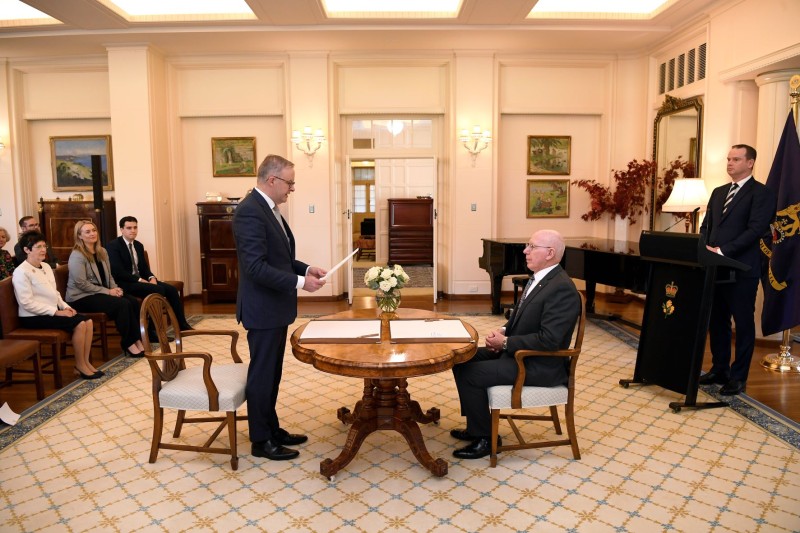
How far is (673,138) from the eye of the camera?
7980 millimetres

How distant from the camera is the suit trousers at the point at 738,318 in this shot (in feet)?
15.2

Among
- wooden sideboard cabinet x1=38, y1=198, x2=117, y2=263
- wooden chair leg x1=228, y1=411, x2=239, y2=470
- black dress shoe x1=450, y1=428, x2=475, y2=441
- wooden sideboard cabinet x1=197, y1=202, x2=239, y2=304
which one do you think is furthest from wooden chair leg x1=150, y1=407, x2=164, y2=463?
wooden sideboard cabinet x1=38, y1=198, x2=117, y2=263

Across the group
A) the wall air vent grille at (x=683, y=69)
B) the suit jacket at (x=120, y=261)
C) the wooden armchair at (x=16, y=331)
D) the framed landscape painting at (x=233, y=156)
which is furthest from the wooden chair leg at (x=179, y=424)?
the wall air vent grille at (x=683, y=69)

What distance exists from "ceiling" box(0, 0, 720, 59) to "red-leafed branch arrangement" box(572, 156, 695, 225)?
6.02ft

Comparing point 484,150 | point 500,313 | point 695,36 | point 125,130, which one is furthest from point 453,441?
point 125,130

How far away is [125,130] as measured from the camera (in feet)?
27.4

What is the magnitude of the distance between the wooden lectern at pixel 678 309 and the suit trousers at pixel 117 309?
4.88m

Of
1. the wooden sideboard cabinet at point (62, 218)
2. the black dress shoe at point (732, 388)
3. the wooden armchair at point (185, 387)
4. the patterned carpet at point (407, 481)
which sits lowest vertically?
the patterned carpet at point (407, 481)

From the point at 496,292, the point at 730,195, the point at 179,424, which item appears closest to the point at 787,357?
the point at 730,195

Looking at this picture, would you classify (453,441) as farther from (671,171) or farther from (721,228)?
(671,171)

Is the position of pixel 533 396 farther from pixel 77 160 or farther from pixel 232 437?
pixel 77 160

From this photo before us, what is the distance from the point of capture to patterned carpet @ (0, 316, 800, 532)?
2.90m

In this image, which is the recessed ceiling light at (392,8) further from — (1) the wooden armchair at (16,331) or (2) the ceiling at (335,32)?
(1) the wooden armchair at (16,331)

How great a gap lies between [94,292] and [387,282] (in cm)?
374
